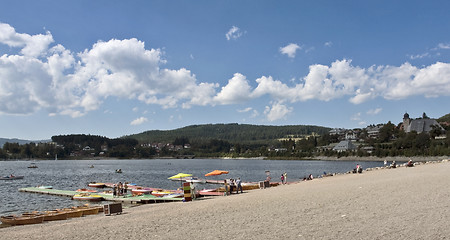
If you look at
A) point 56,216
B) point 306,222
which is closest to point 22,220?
point 56,216

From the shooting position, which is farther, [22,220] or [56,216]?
[56,216]

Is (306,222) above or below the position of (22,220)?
above

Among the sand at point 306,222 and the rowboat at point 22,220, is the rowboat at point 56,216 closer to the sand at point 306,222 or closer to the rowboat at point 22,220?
the rowboat at point 22,220

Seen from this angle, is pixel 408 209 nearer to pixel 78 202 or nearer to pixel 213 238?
pixel 213 238

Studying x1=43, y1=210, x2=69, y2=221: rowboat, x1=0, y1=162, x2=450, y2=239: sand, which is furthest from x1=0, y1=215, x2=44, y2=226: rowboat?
x1=0, y1=162, x2=450, y2=239: sand

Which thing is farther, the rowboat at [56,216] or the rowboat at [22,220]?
the rowboat at [56,216]

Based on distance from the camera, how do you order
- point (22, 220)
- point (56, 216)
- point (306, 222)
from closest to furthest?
1. point (306, 222)
2. point (22, 220)
3. point (56, 216)

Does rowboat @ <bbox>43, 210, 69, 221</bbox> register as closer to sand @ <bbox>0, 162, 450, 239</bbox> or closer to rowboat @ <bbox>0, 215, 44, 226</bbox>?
rowboat @ <bbox>0, 215, 44, 226</bbox>

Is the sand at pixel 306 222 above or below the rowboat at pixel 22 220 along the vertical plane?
above

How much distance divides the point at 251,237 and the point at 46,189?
4557 cm

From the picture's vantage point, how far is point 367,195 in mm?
21547

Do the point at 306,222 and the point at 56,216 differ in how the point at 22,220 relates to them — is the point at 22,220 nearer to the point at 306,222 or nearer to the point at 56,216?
the point at 56,216

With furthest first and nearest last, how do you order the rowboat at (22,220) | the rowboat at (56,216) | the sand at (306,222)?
the rowboat at (56,216) < the rowboat at (22,220) < the sand at (306,222)

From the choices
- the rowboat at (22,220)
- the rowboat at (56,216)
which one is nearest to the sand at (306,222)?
the rowboat at (22,220)
